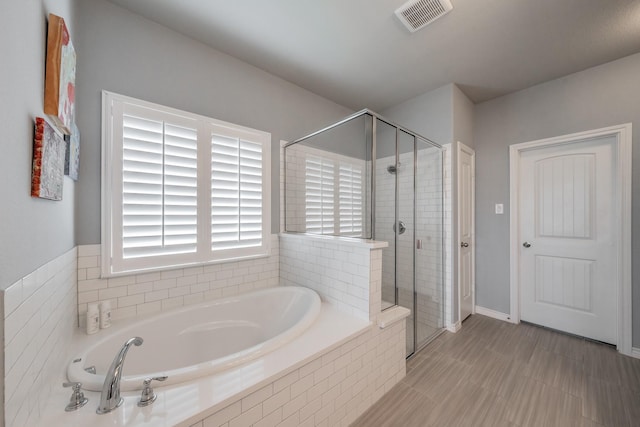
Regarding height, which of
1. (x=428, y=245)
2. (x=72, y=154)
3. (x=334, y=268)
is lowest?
(x=334, y=268)

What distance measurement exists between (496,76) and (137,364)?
3873mm

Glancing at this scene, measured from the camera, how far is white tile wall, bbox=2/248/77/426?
0.68 metres

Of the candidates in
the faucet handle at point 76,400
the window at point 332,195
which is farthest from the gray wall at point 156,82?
the faucet handle at point 76,400

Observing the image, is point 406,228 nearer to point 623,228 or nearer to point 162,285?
point 623,228

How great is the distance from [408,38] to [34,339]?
2.81 metres

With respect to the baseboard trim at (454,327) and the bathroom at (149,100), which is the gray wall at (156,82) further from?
the baseboard trim at (454,327)

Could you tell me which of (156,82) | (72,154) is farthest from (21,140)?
(156,82)

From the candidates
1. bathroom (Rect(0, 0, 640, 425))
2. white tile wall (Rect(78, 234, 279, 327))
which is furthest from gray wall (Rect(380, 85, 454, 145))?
white tile wall (Rect(78, 234, 279, 327))

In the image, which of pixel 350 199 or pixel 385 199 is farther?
pixel 350 199

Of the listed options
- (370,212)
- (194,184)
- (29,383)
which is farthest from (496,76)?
(29,383)

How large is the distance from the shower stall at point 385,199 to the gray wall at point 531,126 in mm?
785

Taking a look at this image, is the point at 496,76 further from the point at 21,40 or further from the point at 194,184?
the point at 21,40

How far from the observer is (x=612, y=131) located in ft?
7.06

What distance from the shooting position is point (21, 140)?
2.61ft
